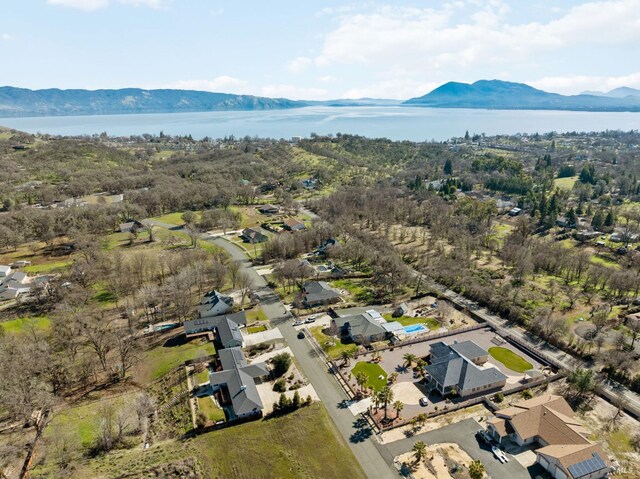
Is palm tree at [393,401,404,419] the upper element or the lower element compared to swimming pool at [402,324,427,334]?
upper

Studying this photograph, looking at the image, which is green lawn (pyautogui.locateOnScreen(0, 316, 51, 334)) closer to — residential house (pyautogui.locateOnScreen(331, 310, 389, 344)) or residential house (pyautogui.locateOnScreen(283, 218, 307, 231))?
residential house (pyautogui.locateOnScreen(331, 310, 389, 344))

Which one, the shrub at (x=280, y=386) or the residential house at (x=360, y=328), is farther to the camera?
the residential house at (x=360, y=328)

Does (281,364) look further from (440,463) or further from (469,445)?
(469,445)

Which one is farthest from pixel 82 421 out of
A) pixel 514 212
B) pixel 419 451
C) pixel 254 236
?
pixel 514 212

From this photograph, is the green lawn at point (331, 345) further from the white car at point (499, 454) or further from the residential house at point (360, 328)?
the white car at point (499, 454)

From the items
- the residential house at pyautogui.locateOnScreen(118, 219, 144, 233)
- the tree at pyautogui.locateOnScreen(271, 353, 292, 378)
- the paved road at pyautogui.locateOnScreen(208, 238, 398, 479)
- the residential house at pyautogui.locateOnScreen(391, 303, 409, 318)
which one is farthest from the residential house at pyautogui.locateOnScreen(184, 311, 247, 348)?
the residential house at pyautogui.locateOnScreen(118, 219, 144, 233)

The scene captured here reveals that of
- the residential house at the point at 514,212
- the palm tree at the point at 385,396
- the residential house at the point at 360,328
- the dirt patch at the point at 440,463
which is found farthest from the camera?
the residential house at the point at 514,212

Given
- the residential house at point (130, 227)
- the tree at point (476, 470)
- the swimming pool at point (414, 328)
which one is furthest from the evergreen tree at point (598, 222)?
the residential house at point (130, 227)
